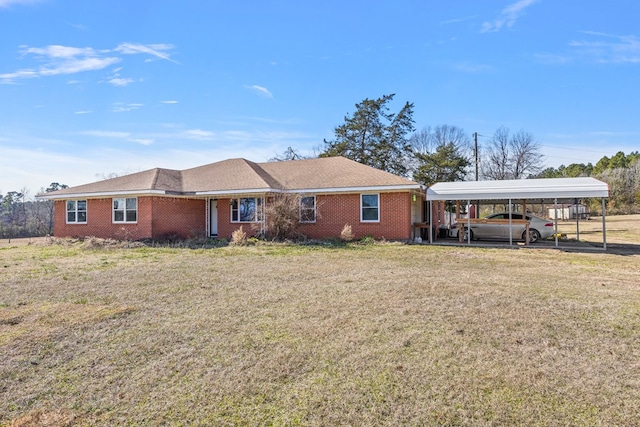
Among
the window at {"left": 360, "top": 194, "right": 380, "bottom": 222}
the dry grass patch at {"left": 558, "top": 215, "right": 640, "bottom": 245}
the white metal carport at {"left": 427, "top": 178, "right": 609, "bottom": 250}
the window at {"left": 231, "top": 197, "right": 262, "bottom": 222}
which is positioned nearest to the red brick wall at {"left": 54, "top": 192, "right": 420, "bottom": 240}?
the window at {"left": 360, "top": 194, "right": 380, "bottom": 222}

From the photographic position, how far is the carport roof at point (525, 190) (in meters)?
13.8

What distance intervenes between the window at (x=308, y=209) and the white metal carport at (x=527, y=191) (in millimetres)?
5384

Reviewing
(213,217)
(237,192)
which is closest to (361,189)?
(237,192)

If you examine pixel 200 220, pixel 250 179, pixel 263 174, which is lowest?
pixel 200 220

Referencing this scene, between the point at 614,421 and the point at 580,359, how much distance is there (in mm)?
1246

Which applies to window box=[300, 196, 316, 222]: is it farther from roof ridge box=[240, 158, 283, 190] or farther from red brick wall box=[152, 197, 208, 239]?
red brick wall box=[152, 197, 208, 239]

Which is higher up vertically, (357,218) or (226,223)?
(357,218)

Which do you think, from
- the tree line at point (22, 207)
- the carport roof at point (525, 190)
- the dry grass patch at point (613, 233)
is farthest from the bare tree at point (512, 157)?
the tree line at point (22, 207)

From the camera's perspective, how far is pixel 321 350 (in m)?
4.12

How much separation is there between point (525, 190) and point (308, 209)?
30.5ft

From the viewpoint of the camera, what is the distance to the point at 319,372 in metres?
3.60

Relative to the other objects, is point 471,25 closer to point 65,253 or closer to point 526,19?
point 526,19

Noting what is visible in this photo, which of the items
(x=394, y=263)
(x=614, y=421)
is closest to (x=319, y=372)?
(x=614, y=421)

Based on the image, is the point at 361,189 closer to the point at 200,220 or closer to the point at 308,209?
the point at 308,209
